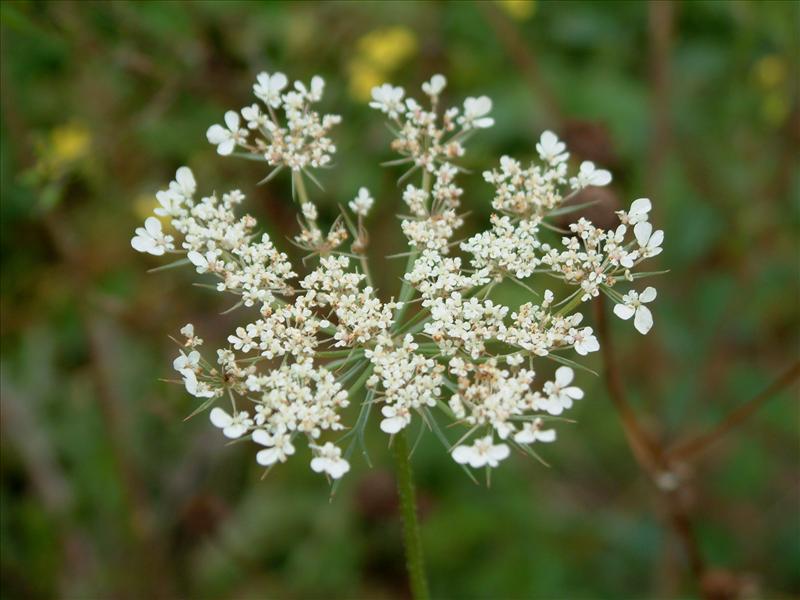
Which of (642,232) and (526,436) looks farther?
(642,232)

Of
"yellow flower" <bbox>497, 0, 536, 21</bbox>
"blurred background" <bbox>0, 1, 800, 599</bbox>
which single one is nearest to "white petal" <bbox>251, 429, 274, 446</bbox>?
"blurred background" <bbox>0, 1, 800, 599</bbox>

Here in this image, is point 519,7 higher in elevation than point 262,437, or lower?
higher

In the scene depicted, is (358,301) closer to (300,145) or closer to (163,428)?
(300,145)

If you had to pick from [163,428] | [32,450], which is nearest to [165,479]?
[163,428]

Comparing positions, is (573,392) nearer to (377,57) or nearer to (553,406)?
(553,406)

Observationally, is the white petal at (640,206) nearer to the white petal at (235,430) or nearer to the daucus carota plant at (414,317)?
the daucus carota plant at (414,317)

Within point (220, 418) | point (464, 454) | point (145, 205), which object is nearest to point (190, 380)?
point (220, 418)
